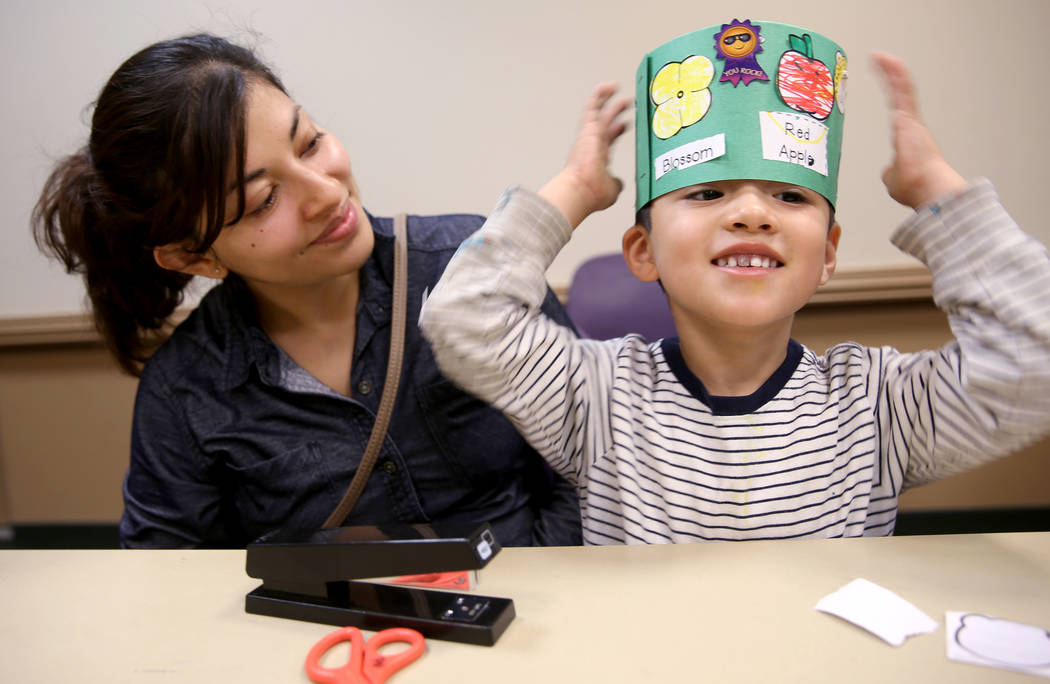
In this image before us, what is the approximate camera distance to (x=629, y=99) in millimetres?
773

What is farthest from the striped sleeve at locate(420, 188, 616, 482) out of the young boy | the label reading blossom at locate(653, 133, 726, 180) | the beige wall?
the beige wall

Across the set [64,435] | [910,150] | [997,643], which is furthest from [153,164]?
[64,435]

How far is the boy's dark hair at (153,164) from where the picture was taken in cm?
78

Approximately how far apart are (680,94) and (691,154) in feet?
0.22

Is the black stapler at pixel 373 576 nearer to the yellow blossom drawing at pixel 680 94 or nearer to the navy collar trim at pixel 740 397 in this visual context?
the navy collar trim at pixel 740 397

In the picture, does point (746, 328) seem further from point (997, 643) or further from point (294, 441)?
point (294, 441)

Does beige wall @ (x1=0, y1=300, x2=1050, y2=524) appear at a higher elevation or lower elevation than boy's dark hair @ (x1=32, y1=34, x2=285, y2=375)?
lower

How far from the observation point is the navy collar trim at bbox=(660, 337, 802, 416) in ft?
2.38

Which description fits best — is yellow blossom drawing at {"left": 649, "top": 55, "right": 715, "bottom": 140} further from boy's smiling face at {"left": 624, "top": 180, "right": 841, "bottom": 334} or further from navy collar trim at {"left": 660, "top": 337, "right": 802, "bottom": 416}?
navy collar trim at {"left": 660, "top": 337, "right": 802, "bottom": 416}

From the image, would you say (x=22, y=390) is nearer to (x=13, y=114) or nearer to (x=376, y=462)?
(x=13, y=114)

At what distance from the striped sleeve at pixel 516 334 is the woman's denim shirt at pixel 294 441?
217 mm

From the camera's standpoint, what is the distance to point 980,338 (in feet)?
2.02

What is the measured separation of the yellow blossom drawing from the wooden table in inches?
16.1

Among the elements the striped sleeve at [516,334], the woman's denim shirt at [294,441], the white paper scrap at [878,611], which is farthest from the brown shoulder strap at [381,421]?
the white paper scrap at [878,611]
